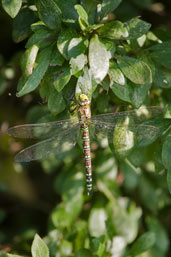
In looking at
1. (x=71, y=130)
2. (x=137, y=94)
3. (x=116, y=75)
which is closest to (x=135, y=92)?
(x=137, y=94)

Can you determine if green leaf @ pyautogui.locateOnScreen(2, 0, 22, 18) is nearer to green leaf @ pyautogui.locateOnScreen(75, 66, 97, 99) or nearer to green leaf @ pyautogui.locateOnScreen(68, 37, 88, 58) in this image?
green leaf @ pyautogui.locateOnScreen(68, 37, 88, 58)

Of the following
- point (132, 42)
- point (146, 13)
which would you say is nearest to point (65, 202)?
point (132, 42)

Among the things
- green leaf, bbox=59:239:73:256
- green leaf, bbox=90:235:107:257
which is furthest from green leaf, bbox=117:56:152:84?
green leaf, bbox=59:239:73:256

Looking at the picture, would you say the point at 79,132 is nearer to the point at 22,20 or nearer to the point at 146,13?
the point at 22,20

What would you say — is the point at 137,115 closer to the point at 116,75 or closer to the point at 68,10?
the point at 116,75

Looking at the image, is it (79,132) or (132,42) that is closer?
(132,42)

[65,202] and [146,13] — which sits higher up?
[146,13]
